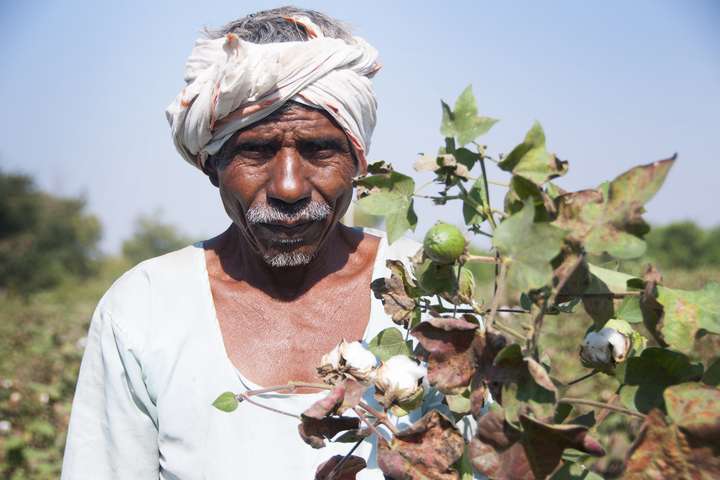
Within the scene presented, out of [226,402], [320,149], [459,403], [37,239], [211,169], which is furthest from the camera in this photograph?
[37,239]

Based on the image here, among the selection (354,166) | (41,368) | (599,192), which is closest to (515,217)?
(599,192)

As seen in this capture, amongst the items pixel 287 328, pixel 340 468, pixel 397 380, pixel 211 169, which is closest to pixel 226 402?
pixel 340 468

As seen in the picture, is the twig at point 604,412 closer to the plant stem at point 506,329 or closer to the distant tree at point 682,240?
the plant stem at point 506,329

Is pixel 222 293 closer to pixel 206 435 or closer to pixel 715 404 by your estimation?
pixel 206 435

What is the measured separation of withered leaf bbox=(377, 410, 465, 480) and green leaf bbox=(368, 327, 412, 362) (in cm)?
24

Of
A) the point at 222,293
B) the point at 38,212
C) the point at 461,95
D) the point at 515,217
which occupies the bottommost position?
the point at 38,212

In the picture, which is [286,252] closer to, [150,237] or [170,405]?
[170,405]

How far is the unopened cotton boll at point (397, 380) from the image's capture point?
4.50 ft

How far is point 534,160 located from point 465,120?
0.13 meters

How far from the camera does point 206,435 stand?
7.28ft

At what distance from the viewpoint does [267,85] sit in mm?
2211

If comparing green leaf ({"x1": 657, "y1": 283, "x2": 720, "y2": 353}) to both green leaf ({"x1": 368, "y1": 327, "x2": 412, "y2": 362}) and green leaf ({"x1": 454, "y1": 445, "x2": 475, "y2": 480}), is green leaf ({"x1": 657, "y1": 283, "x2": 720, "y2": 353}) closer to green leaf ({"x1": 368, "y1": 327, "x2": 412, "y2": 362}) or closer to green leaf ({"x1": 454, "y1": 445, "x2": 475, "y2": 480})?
green leaf ({"x1": 454, "y1": 445, "x2": 475, "y2": 480})


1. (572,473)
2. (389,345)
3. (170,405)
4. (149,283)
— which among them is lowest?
(170,405)

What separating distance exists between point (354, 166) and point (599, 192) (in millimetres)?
1293
